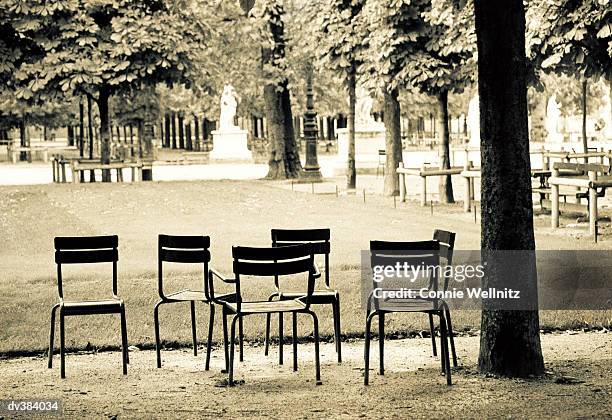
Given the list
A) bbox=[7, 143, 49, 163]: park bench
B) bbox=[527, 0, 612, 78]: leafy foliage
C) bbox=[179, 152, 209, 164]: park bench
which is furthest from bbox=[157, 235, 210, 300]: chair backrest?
bbox=[7, 143, 49, 163]: park bench

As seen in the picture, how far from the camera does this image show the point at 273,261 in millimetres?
9906

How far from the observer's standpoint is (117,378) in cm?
1045

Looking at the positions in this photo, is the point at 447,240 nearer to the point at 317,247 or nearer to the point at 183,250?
the point at 317,247

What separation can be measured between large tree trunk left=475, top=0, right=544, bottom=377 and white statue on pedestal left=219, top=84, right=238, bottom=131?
45.1m

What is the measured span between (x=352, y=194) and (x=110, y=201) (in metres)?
6.12

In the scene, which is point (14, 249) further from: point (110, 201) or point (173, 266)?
point (110, 201)

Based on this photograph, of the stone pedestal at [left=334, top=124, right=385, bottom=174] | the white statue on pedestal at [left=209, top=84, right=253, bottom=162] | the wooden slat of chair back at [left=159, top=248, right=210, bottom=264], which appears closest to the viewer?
the wooden slat of chair back at [left=159, top=248, right=210, bottom=264]

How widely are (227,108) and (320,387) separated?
152 ft

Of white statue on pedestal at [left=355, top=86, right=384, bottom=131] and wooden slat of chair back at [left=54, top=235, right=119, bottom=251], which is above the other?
white statue on pedestal at [left=355, top=86, right=384, bottom=131]

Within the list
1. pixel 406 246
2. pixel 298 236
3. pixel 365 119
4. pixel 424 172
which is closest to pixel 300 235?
pixel 298 236

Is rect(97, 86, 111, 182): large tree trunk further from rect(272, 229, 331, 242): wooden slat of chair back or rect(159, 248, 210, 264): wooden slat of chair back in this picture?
rect(159, 248, 210, 264): wooden slat of chair back

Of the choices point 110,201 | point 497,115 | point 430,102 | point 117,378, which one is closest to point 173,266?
point 117,378

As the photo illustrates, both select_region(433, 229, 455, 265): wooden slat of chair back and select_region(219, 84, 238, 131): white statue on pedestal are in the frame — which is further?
select_region(219, 84, 238, 131): white statue on pedestal

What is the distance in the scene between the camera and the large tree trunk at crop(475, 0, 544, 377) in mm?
10117
